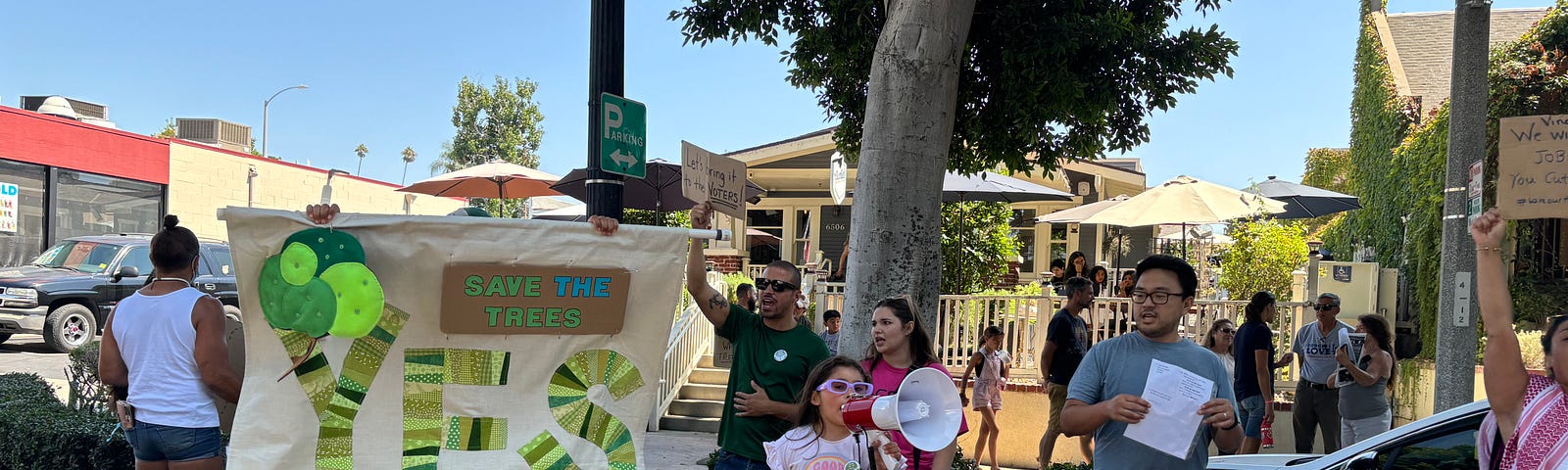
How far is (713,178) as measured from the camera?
17.2 feet

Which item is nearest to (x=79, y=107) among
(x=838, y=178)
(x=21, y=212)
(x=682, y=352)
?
(x=21, y=212)

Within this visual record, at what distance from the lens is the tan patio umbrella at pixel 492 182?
13844 mm

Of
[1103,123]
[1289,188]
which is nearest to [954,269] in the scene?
[1289,188]

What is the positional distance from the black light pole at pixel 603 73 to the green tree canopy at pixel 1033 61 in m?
2.45

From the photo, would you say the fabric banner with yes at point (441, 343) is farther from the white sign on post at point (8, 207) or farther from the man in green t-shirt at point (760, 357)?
the white sign on post at point (8, 207)

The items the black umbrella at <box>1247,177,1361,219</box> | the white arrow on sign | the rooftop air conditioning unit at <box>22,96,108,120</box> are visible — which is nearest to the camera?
the white arrow on sign

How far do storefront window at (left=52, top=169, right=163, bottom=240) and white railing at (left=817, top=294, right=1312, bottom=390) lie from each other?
1857 centimetres

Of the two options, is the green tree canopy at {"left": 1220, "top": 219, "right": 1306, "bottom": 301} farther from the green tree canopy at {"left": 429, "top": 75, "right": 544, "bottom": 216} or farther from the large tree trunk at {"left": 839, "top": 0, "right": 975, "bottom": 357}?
the green tree canopy at {"left": 429, "top": 75, "right": 544, "bottom": 216}

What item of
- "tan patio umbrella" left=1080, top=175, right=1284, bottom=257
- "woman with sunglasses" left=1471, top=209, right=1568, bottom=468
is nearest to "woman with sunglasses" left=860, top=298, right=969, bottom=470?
"woman with sunglasses" left=1471, top=209, right=1568, bottom=468

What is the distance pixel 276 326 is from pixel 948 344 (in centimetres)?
842

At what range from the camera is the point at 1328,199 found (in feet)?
46.2

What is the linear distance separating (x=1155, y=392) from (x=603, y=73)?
9.81 feet

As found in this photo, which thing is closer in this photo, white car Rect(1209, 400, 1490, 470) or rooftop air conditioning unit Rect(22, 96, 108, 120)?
white car Rect(1209, 400, 1490, 470)

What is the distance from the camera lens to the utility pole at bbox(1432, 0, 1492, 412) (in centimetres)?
744
